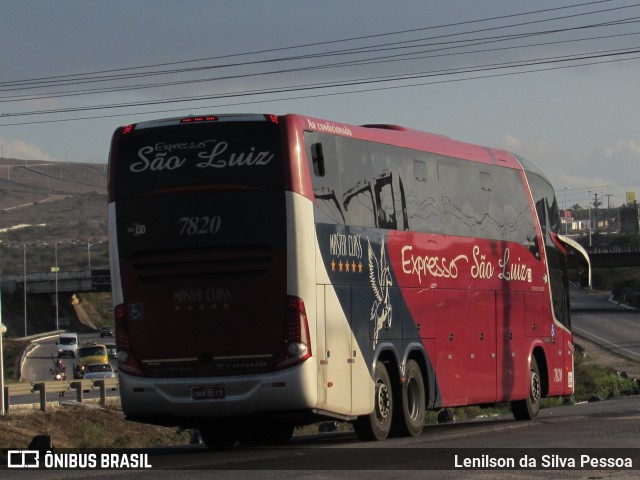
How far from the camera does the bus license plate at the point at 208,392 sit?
54.2ft

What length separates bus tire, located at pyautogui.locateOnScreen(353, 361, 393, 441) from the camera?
724 inches

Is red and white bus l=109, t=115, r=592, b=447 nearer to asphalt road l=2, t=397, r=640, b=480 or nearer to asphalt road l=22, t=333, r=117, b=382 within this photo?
asphalt road l=2, t=397, r=640, b=480

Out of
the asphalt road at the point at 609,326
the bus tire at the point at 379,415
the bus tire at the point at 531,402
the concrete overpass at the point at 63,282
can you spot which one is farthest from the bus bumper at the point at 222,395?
the concrete overpass at the point at 63,282

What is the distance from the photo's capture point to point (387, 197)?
19.2 meters

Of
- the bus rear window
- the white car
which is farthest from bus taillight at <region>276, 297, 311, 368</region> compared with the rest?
the white car

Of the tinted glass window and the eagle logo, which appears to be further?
the tinted glass window

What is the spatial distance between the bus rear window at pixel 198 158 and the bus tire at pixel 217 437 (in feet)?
13.4

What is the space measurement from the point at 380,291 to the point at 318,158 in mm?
2538

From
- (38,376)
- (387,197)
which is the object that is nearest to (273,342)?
(387,197)

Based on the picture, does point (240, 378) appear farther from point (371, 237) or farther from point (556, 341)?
point (556, 341)

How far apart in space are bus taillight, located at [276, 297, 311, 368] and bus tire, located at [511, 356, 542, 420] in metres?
9.13

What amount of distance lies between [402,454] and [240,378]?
229cm

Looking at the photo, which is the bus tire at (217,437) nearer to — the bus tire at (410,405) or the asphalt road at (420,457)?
the asphalt road at (420,457)

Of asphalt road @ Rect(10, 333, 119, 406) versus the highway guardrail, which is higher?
the highway guardrail
